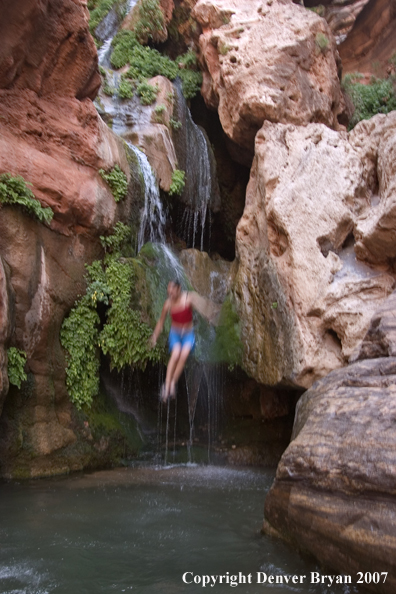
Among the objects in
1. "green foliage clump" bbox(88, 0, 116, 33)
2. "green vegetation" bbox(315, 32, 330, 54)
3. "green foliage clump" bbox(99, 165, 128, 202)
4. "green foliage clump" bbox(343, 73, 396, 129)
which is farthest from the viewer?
"green foliage clump" bbox(88, 0, 116, 33)

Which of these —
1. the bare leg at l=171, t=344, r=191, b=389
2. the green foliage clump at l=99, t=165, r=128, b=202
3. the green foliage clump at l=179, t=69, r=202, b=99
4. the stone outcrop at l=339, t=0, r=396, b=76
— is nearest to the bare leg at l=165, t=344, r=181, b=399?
the bare leg at l=171, t=344, r=191, b=389

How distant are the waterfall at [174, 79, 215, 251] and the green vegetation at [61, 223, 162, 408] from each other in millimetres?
3758

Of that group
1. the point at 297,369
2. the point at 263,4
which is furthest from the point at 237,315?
the point at 263,4

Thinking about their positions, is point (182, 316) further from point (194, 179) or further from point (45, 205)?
point (194, 179)

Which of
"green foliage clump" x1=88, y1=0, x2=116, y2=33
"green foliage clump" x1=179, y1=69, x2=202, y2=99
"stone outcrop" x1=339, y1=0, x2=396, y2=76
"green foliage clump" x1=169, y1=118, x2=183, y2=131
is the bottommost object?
"green foliage clump" x1=169, y1=118, x2=183, y2=131

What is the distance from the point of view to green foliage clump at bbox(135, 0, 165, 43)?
15852 mm

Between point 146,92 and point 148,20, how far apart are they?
4257 millimetres

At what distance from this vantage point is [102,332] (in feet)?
31.0

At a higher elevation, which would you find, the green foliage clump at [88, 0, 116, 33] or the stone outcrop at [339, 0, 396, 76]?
the green foliage clump at [88, 0, 116, 33]

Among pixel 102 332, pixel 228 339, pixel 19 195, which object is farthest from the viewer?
pixel 228 339

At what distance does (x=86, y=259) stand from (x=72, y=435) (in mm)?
3654

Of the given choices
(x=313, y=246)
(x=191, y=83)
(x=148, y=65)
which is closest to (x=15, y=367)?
(x=313, y=246)

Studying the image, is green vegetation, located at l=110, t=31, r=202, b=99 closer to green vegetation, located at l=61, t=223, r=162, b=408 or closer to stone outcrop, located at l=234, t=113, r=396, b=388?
stone outcrop, located at l=234, t=113, r=396, b=388

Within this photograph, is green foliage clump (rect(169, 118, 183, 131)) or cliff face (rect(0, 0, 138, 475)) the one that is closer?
cliff face (rect(0, 0, 138, 475))
